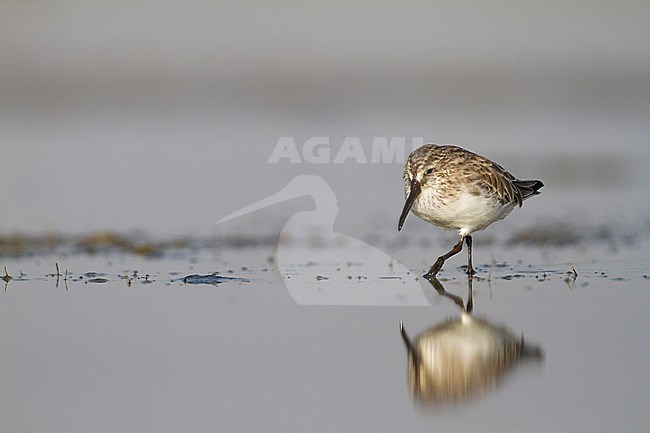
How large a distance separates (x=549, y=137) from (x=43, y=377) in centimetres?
1256

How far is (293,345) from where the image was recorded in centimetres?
622

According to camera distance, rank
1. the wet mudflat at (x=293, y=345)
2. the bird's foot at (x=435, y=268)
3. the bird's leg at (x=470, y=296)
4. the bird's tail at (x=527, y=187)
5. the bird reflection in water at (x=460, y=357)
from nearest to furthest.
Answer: the wet mudflat at (x=293, y=345) → the bird reflection in water at (x=460, y=357) → the bird's leg at (x=470, y=296) → the bird's foot at (x=435, y=268) → the bird's tail at (x=527, y=187)

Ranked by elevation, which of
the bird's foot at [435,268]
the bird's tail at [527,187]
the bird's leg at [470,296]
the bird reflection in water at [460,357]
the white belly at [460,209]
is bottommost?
the bird reflection in water at [460,357]

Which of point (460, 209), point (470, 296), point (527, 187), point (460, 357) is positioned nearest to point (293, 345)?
point (460, 357)

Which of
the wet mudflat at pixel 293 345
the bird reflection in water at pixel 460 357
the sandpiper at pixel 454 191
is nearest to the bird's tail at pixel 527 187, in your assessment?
the sandpiper at pixel 454 191

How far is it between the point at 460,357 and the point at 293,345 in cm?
90

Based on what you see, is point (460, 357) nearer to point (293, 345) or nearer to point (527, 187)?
point (293, 345)

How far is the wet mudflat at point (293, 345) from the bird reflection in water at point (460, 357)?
0.15 ft

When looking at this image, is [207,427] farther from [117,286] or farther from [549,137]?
[549,137]

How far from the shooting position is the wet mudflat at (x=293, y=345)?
5.04 meters

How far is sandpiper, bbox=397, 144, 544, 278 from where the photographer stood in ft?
27.6

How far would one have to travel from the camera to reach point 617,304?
710cm

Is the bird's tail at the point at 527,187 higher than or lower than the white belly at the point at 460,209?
higher

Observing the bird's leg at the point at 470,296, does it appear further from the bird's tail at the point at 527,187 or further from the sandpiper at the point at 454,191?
the bird's tail at the point at 527,187
